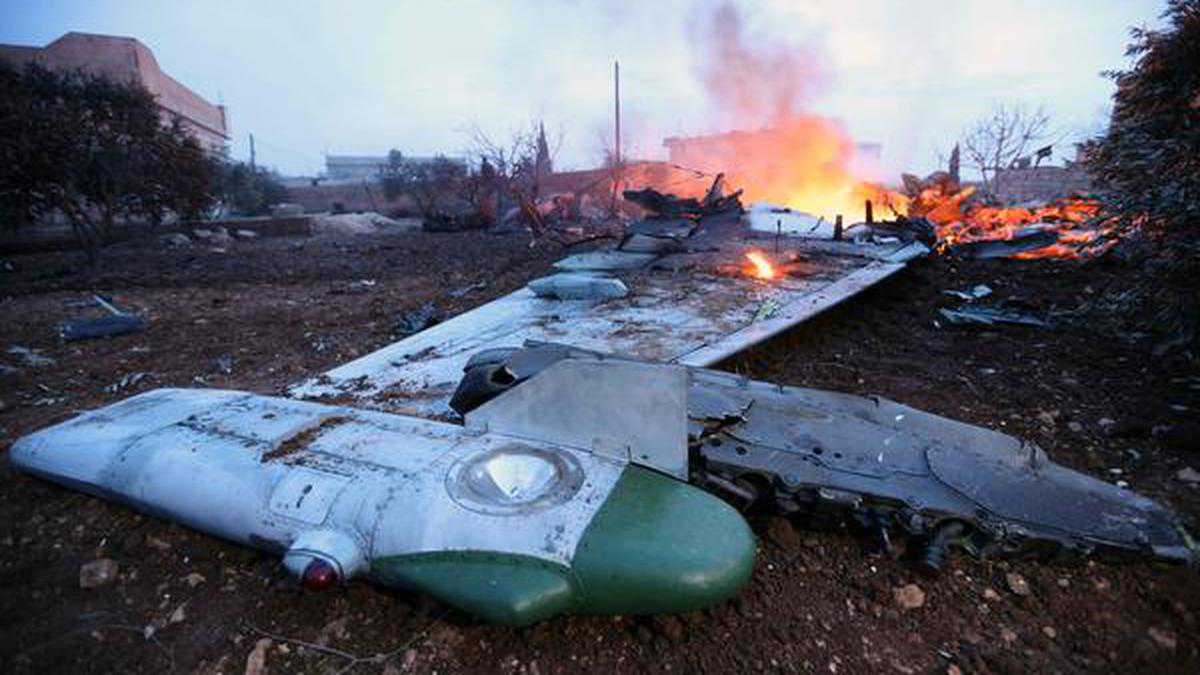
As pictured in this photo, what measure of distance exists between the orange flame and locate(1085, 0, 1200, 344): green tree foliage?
3.14 m

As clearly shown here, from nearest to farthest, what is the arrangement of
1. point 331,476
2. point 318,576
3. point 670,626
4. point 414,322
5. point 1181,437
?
point 318,576, point 670,626, point 331,476, point 1181,437, point 414,322

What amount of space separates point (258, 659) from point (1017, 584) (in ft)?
10.7

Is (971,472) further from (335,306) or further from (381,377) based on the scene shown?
(335,306)

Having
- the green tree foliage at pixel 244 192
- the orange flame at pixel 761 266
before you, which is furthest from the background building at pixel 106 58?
the orange flame at pixel 761 266

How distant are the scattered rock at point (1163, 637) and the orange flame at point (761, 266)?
4814 mm

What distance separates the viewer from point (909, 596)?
96.3 inches

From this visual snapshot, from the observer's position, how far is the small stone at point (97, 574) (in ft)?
8.65

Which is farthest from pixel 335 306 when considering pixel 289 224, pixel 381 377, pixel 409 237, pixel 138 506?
pixel 289 224

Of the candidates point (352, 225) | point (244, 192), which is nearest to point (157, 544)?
point (352, 225)

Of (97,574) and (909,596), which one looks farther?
(97,574)

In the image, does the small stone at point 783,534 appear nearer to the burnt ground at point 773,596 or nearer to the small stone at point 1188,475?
the burnt ground at point 773,596

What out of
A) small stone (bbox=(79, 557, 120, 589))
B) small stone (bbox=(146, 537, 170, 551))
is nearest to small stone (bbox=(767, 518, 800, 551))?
small stone (bbox=(146, 537, 170, 551))

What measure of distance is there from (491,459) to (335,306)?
25.1ft

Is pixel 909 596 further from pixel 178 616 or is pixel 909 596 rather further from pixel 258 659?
pixel 178 616
